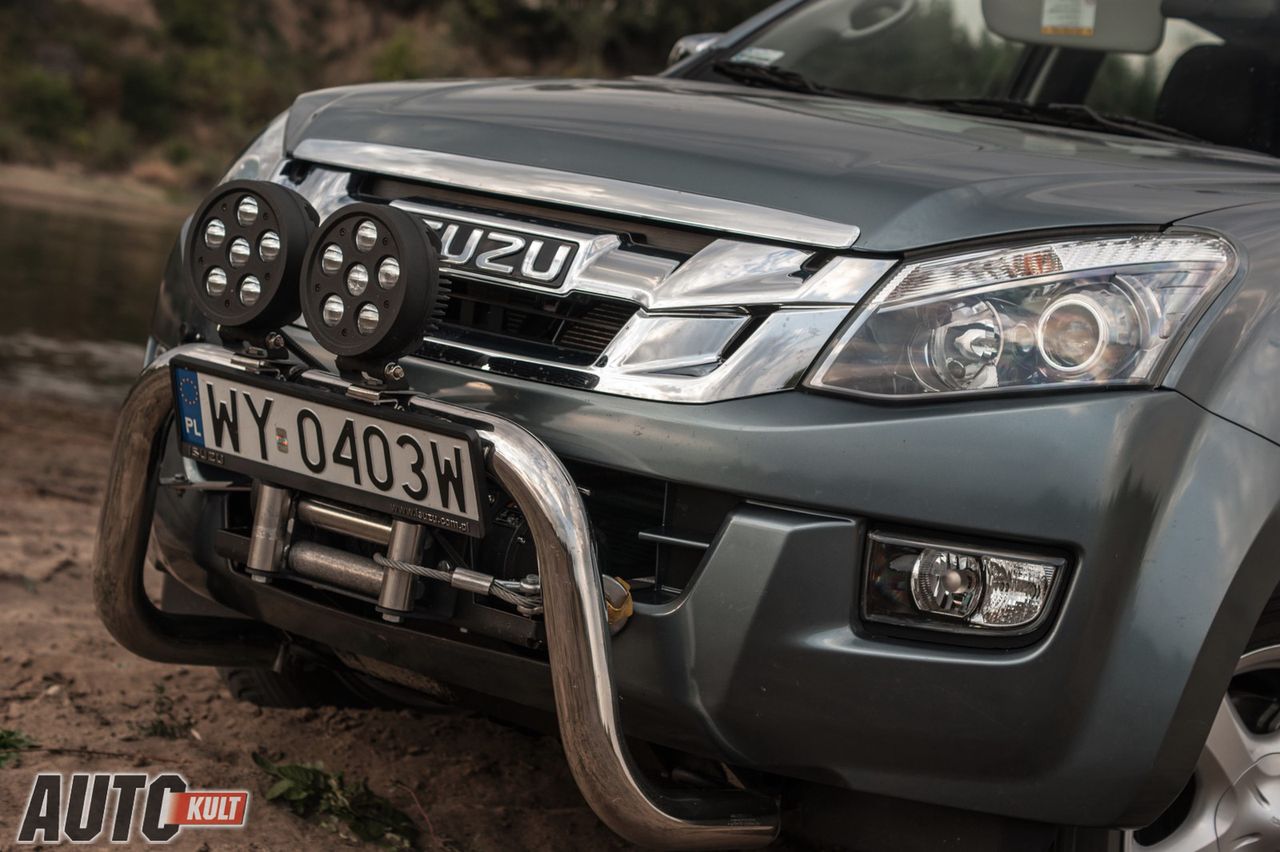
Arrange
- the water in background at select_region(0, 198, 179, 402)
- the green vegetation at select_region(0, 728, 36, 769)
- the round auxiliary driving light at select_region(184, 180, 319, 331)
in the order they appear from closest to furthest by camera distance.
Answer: the round auxiliary driving light at select_region(184, 180, 319, 331) → the green vegetation at select_region(0, 728, 36, 769) → the water in background at select_region(0, 198, 179, 402)

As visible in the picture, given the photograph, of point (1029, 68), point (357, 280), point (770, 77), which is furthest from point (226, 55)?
point (357, 280)

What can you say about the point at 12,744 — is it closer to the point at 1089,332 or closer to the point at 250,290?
the point at 250,290

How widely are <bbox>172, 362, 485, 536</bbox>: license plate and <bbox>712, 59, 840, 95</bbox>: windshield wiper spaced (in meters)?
1.57

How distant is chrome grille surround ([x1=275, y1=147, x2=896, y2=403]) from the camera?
78.5 inches

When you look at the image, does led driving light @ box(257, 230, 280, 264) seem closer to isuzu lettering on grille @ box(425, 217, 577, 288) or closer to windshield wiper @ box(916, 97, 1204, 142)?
isuzu lettering on grille @ box(425, 217, 577, 288)

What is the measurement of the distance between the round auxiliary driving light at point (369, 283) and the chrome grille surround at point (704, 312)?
196mm

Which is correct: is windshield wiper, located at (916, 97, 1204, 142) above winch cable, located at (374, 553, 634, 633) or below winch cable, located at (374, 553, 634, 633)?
above

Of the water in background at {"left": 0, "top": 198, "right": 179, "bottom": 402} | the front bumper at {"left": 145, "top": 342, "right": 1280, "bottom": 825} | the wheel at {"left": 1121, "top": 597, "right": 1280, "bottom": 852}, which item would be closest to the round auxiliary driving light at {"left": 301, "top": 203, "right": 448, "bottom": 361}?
the front bumper at {"left": 145, "top": 342, "right": 1280, "bottom": 825}

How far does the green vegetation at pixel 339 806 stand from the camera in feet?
8.23

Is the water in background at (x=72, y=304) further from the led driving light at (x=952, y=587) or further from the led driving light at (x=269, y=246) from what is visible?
the led driving light at (x=952, y=587)

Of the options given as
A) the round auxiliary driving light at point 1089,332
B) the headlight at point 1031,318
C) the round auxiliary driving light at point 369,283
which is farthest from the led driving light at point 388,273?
the round auxiliary driving light at point 1089,332

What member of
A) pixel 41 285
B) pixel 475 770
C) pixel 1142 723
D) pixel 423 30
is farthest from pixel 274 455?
pixel 423 30

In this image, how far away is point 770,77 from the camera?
130 inches

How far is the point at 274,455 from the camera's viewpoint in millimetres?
2117
